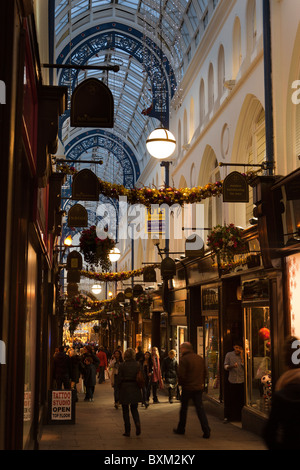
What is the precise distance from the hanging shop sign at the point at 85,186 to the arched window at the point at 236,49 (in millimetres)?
5743

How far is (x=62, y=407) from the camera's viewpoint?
543 inches

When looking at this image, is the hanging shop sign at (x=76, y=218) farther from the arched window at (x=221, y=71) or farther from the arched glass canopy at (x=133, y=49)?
the arched window at (x=221, y=71)

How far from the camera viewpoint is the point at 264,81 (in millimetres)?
12695

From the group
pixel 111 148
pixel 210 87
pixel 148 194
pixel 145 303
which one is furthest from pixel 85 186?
pixel 111 148

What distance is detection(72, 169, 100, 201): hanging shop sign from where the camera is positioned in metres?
12.1

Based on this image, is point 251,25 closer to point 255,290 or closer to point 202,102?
point 202,102

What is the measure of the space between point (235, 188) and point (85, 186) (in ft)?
9.55

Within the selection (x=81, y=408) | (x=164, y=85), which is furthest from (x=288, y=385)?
(x=164, y=85)

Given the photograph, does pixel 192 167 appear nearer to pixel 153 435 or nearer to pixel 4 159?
pixel 153 435

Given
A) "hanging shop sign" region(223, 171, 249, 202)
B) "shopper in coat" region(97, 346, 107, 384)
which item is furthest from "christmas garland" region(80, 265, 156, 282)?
"hanging shop sign" region(223, 171, 249, 202)

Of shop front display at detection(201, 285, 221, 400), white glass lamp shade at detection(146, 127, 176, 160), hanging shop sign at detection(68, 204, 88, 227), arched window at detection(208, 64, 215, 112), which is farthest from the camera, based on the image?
arched window at detection(208, 64, 215, 112)

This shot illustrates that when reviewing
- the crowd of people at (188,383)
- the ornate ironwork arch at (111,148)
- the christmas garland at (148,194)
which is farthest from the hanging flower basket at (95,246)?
the ornate ironwork arch at (111,148)

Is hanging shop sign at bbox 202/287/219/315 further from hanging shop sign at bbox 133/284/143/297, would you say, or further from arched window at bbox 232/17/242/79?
hanging shop sign at bbox 133/284/143/297

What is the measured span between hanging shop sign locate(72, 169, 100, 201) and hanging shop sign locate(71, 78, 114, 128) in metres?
4.24
